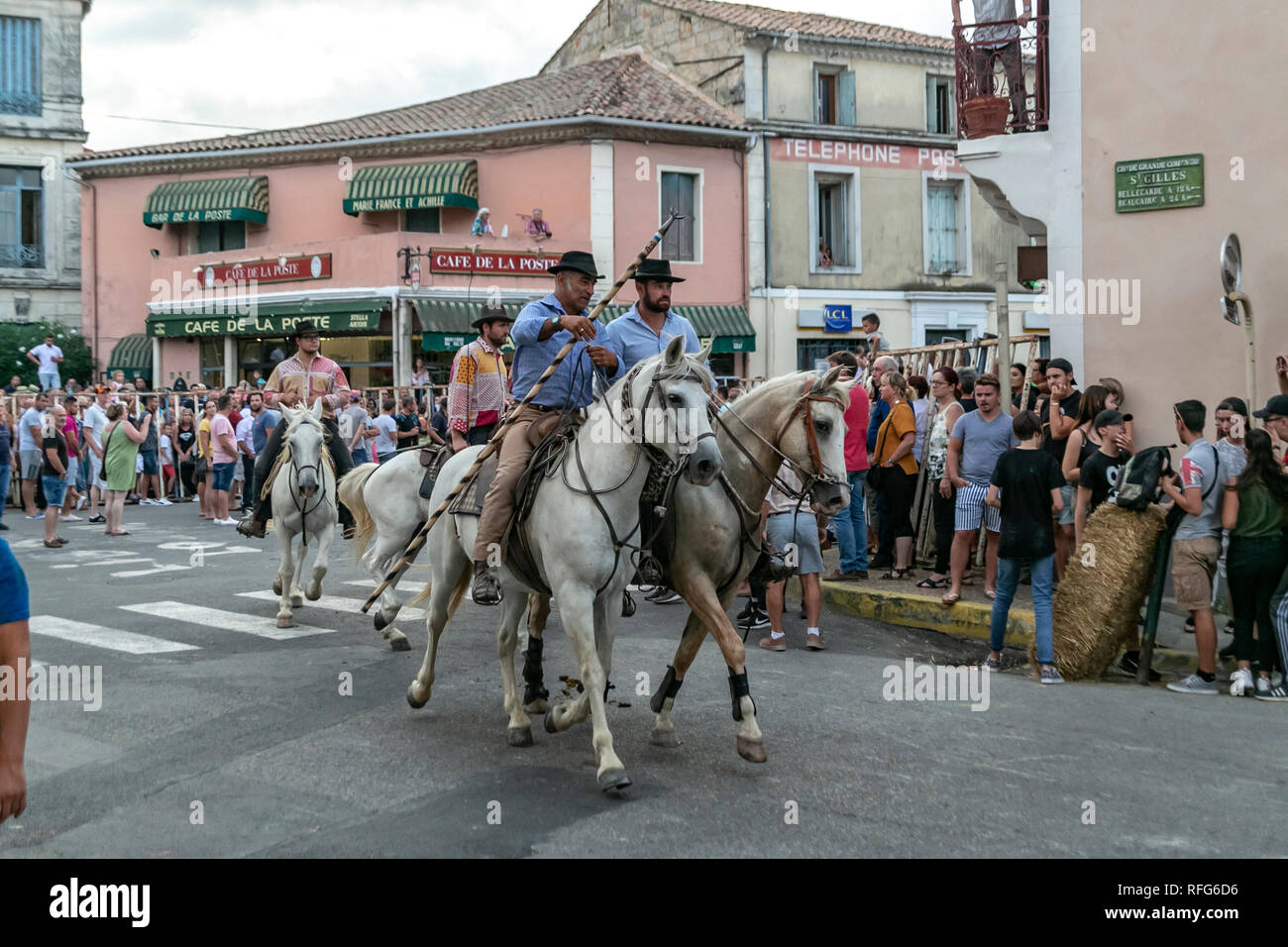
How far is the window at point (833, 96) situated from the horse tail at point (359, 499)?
22851mm

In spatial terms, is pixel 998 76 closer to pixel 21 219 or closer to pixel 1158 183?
pixel 1158 183

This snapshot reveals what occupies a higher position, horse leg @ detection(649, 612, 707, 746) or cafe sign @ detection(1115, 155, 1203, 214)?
cafe sign @ detection(1115, 155, 1203, 214)

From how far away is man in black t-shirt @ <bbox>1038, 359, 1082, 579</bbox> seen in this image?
10.7 m

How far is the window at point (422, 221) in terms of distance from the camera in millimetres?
30156

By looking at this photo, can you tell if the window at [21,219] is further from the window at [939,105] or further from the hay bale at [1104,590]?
the hay bale at [1104,590]

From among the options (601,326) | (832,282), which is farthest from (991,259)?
(601,326)

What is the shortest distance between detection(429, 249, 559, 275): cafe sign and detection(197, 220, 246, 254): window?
680 cm

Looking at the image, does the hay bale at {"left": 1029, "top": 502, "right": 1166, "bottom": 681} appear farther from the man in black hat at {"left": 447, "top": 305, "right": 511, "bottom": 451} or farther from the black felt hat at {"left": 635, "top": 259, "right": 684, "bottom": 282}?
the man in black hat at {"left": 447, "top": 305, "right": 511, "bottom": 451}

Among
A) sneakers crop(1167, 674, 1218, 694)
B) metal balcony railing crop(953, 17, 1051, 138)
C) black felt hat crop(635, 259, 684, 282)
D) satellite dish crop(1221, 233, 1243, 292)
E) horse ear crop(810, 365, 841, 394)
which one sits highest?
metal balcony railing crop(953, 17, 1051, 138)

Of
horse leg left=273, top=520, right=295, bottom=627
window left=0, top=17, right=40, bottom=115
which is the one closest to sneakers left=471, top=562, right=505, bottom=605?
horse leg left=273, top=520, right=295, bottom=627

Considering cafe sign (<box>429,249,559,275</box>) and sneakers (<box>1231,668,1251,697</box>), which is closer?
sneakers (<box>1231,668,1251,697</box>)

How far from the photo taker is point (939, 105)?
1240 inches

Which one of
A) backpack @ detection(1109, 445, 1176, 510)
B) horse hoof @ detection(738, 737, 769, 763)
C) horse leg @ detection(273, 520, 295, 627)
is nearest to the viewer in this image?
horse hoof @ detection(738, 737, 769, 763)

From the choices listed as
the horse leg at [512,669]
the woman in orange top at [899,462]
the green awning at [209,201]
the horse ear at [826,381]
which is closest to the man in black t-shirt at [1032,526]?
the horse ear at [826,381]
